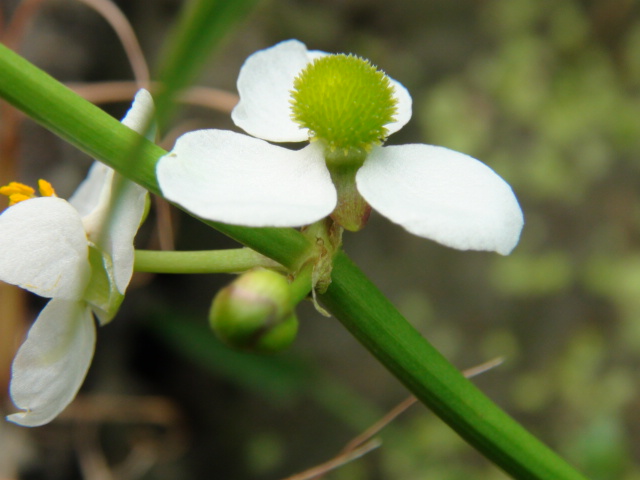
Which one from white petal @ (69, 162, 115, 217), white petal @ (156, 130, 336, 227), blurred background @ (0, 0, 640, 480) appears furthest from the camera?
blurred background @ (0, 0, 640, 480)

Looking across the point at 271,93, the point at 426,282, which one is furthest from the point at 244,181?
the point at 426,282

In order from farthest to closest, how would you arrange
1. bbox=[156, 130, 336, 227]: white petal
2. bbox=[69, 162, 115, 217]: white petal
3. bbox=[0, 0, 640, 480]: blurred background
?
bbox=[0, 0, 640, 480]: blurred background < bbox=[69, 162, 115, 217]: white petal < bbox=[156, 130, 336, 227]: white petal

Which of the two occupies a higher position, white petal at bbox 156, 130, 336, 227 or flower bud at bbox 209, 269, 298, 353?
white petal at bbox 156, 130, 336, 227

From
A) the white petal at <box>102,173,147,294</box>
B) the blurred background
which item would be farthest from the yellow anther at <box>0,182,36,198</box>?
the blurred background

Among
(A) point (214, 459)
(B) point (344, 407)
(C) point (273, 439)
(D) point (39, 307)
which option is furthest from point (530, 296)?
(D) point (39, 307)

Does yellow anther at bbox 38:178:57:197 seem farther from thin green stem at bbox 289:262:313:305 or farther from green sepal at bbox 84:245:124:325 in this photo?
thin green stem at bbox 289:262:313:305

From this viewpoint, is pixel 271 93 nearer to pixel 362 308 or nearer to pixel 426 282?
pixel 362 308

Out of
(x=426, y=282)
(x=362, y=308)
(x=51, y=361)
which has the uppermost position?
(x=362, y=308)

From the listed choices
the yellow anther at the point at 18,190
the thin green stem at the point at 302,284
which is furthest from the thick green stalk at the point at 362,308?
the yellow anther at the point at 18,190
